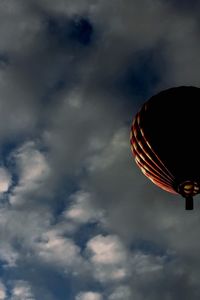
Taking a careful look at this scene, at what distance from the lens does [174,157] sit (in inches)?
1100

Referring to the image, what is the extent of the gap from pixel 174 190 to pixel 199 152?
2.48 metres

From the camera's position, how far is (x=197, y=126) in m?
28.4

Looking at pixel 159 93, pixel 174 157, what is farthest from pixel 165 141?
pixel 159 93

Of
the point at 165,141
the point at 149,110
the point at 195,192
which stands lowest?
the point at 195,192

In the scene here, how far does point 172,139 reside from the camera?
92.8 feet

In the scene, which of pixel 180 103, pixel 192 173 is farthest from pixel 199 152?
pixel 180 103

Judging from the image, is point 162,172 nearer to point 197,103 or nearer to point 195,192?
point 195,192

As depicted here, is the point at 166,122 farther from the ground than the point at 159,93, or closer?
closer

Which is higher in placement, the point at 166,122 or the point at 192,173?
the point at 166,122

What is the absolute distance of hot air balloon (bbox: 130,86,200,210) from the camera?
91.5 ft

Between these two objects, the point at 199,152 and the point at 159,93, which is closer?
the point at 199,152

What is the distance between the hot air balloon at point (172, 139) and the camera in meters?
27.9

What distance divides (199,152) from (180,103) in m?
2.96

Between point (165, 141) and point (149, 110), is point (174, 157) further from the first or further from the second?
point (149, 110)
